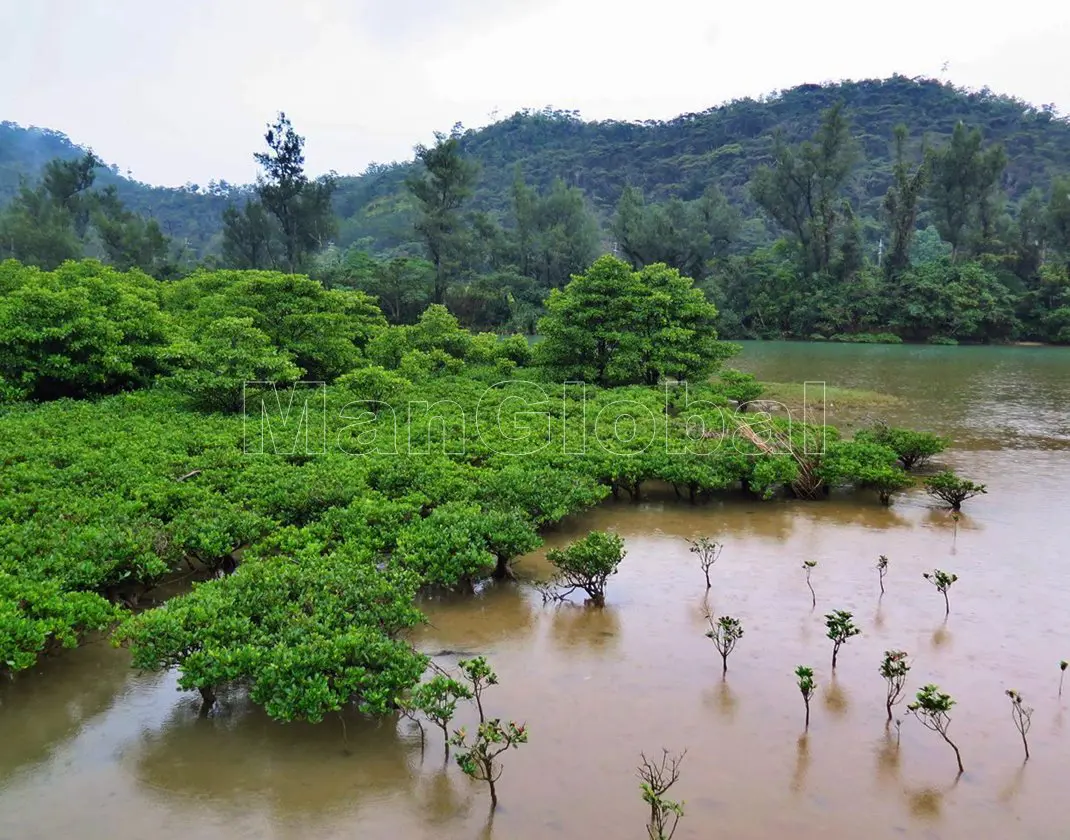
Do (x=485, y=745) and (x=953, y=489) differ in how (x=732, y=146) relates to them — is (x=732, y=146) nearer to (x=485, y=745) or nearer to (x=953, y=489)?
(x=953, y=489)

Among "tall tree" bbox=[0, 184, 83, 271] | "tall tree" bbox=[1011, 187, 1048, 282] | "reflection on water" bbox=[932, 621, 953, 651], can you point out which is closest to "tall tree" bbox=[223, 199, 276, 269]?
"tall tree" bbox=[0, 184, 83, 271]

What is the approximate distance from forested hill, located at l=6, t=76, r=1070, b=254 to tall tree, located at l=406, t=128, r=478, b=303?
21.6 m

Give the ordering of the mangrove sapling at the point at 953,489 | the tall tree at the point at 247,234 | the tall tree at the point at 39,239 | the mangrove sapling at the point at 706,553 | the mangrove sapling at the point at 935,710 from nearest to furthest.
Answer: the mangrove sapling at the point at 935,710 → the mangrove sapling at the point at 706,553 → the mangrove sapling at the point at 953,489 → the tall tree at the point at 39,239 → the tall tree at the point at 247,234

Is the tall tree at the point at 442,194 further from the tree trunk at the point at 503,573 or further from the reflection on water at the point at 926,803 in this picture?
the reflection on water at the point at 926,803

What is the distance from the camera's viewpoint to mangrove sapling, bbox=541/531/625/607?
687cm

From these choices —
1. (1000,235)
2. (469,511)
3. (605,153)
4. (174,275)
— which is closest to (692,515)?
(469,511)

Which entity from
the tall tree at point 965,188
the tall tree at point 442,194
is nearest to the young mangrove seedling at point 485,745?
the tall tree at point 442,194

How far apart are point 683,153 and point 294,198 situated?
56.6 metres

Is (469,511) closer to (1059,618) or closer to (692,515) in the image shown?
(692,515)

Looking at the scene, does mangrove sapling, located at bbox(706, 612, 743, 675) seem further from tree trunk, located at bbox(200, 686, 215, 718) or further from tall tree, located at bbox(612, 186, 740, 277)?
tall tree, located at bbox(612, 186, 740, 277)

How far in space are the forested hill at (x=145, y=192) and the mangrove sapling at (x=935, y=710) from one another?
78.7 m

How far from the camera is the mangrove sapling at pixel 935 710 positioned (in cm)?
454

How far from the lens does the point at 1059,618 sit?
6.45m

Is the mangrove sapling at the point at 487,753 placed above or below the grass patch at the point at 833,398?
below
